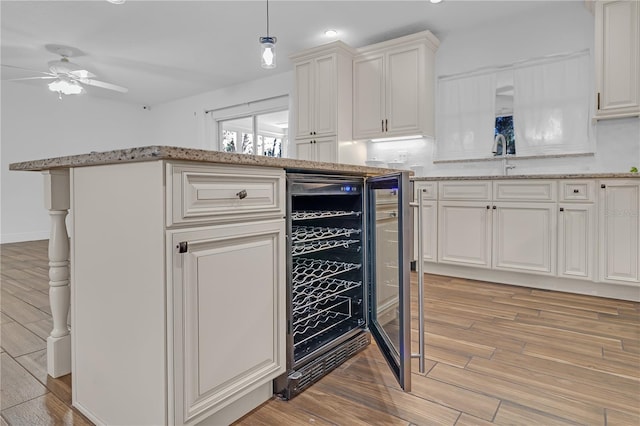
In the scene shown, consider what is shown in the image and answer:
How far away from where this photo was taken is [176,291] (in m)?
1.02

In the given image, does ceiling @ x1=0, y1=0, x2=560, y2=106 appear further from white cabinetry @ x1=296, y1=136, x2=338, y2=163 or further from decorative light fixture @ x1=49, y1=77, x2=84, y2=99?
white cabinetry @ x1=296, y1=136, x2=338, y2=163

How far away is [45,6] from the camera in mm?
3480

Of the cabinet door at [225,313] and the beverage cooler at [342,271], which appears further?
the beverage cooler at [342,271]

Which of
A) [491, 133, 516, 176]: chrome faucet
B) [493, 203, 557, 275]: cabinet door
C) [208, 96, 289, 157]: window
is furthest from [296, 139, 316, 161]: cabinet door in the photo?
[493, 203, 557, 275]: cabinet door

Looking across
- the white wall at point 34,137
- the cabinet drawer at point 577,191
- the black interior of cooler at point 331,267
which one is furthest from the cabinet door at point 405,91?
the white wall at point 34,137

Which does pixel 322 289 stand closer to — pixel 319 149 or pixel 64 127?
pixel 319 149

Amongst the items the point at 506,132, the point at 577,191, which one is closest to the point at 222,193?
the point at 577,191

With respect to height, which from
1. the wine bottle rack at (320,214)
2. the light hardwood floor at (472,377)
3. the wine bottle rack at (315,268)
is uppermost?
the wine bottle rack at (320,214)

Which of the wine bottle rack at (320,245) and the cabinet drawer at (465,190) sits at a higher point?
the cabinet drawer at (465,190)

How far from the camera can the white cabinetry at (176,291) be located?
1.03 metres

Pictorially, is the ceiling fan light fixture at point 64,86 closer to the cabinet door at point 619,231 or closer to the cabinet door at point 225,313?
the cabinet door at point 225,313

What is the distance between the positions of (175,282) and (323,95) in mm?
3616

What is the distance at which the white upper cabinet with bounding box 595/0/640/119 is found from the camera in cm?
285

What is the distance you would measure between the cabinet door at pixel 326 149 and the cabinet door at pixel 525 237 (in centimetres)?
180
